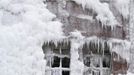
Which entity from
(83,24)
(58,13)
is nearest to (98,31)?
(83,24)

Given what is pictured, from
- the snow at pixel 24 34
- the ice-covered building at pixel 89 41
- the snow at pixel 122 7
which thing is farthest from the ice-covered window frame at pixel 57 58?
the snow at pixel 122 7

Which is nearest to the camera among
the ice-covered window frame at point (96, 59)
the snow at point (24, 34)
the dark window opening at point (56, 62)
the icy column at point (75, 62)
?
the snow at point (24, 34)

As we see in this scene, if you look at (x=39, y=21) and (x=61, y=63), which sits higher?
(x=39, y=21)

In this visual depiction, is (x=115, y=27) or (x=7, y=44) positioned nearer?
(x=7, y=44)

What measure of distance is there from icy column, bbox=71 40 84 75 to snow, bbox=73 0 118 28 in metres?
0.78

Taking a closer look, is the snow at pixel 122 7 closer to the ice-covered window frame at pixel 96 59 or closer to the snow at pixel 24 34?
the ice-covered window frame at pixel 96 59

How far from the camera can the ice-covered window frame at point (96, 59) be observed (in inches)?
330

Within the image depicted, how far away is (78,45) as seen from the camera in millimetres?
8203

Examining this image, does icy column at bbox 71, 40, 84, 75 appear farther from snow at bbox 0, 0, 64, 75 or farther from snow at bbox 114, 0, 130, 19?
snow at bbox 114, 0, 130, 19

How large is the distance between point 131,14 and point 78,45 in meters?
1.44

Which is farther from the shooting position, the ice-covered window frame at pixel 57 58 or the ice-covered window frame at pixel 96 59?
the ice-covered window frame at pixel 96 59

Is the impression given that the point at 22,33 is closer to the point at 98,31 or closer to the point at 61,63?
the point at 61,63

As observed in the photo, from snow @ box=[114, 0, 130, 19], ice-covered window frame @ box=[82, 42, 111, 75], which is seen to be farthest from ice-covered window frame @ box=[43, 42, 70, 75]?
snow @ box=[114, 0, 130, 19]

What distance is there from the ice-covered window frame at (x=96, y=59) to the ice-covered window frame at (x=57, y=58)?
39cm
